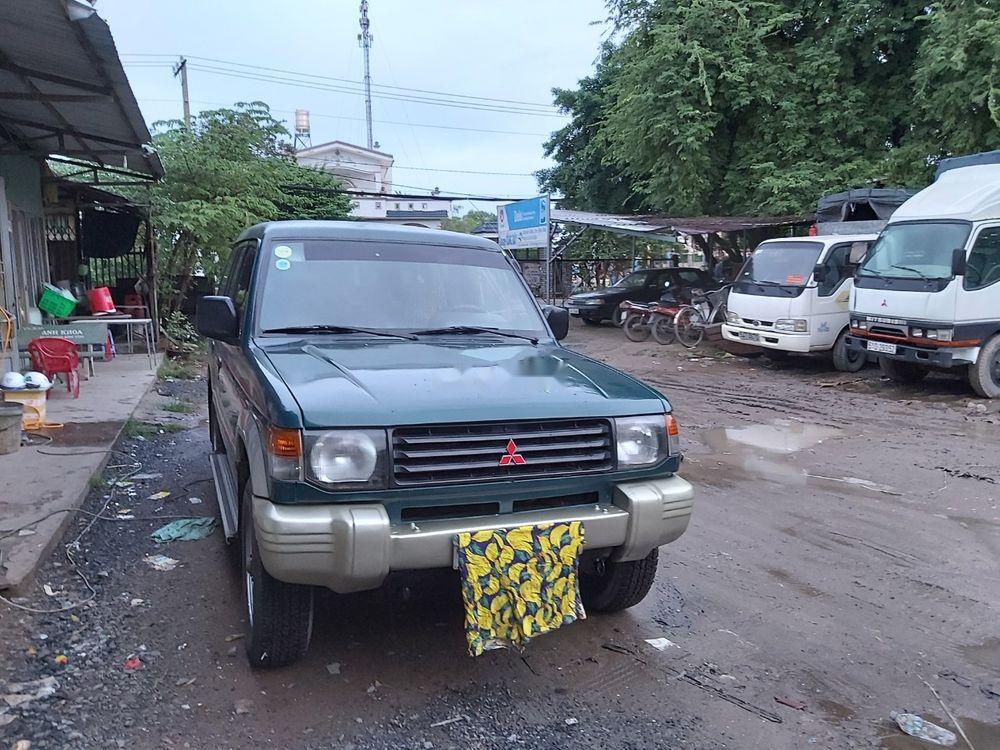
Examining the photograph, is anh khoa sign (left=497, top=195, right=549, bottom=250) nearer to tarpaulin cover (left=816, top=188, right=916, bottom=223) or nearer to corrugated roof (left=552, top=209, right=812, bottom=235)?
corrugated roof (left=552, top=209, right=812, bottom=235)

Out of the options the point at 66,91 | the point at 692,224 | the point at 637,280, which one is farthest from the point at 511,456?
the point at 637,280

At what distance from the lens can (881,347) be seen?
34.7 feet

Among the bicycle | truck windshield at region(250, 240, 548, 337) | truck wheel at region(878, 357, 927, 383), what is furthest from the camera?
the bicycle

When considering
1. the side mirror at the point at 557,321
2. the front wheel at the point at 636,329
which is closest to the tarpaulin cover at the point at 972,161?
the front wheel at the point at 636,329

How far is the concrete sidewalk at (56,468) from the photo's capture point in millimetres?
4320

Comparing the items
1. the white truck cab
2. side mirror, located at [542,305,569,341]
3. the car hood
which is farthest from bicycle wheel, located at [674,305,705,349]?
the car hood

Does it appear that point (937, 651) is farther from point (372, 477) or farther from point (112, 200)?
point (112, 200)

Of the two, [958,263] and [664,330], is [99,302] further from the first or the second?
[958,263]

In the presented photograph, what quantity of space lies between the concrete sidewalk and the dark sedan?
13.3m

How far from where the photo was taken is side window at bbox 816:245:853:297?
478 inches

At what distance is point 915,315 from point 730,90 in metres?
9.72

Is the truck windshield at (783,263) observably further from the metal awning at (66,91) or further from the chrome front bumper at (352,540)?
the chrome front bumper at (352,540)

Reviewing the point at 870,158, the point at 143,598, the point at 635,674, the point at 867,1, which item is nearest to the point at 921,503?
the point at 635,674

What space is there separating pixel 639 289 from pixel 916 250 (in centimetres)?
1050
